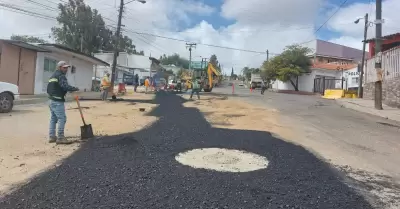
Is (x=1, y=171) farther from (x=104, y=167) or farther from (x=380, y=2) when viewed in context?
(x=380, y=2)

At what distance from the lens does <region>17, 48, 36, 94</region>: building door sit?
20.5 metres

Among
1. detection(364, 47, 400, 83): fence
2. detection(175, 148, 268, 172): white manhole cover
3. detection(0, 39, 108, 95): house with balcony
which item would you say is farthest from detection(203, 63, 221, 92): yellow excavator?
detection(175, 148, 268, 172): white manhole cover

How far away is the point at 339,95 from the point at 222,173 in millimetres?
28568

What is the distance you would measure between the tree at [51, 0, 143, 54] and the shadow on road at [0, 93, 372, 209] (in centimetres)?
4766

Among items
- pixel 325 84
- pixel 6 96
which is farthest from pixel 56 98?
pixel 325 84

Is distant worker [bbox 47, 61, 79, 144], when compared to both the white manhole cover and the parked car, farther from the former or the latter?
the parked car

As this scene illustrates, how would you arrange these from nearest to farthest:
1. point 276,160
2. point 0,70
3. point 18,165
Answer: point 18,165 < point 276,160 < point 0,70

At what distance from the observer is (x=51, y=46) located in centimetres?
2209

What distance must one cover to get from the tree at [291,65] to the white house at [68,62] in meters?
26.0

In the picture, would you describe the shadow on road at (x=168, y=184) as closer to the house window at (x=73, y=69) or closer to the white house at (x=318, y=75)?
the house window at (x=73, y=69)

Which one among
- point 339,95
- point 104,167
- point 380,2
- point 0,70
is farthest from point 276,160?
point 339,95

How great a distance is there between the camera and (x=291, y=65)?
4734 centimetres

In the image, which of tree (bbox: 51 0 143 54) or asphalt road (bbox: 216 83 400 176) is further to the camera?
tree (bbox: 51 0 143 54)

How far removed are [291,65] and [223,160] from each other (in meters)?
43.1
